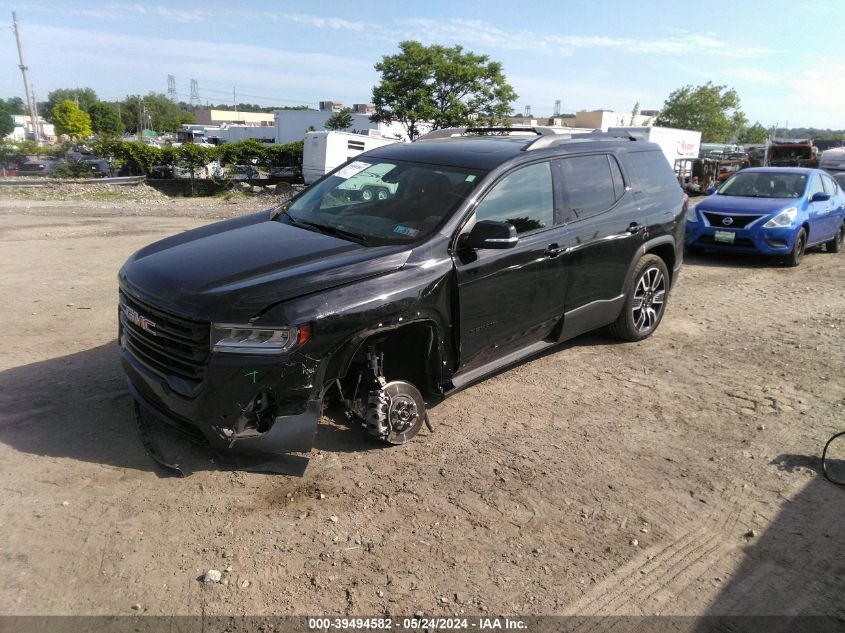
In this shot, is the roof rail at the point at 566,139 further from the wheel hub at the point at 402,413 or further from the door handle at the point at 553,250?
the wheel hub at the point at 402,413

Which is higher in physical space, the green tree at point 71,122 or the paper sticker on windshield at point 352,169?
the paper sticker on windshield at point 352,169

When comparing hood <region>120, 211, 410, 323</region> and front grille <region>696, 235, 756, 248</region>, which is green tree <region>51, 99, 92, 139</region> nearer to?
front grille <region>696, 235, 756, 248</region>

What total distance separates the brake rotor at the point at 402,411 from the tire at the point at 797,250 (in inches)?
338

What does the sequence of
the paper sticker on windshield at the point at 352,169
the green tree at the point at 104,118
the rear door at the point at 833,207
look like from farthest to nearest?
the green tree at the point at 104,118
the rear door at the point at 833,207
the paper sticker on windshield at the point at 352,169

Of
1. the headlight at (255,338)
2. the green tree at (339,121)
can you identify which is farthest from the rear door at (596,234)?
Answer: the green tree at (339,121)

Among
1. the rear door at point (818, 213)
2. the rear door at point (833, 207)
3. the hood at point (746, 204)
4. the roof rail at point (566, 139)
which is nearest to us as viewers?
the roof rail at point (566, 139)

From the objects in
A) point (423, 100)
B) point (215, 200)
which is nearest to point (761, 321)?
point (215, 200)

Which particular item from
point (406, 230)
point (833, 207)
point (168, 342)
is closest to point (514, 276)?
point (406, 230)

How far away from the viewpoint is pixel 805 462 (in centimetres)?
409

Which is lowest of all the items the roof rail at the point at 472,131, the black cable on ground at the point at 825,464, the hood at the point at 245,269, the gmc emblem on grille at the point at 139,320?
the black cable on ground at the point at 825,464

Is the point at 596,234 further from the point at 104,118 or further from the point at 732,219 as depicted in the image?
the point at 104,118

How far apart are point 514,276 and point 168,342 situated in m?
2.28

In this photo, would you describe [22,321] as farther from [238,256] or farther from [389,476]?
[389,476]

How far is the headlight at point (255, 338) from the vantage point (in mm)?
3303
